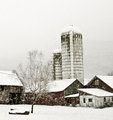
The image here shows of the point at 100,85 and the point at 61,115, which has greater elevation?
the point at 100,85

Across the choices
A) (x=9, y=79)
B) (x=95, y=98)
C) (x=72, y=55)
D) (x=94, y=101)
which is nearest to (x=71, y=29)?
(x=72, y=55)

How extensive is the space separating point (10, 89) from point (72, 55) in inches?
599

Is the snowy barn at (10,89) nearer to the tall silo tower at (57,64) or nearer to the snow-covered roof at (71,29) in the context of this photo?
the tall silo tower at (57,64)

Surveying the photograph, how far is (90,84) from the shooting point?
171 ft

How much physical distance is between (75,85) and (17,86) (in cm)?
1101

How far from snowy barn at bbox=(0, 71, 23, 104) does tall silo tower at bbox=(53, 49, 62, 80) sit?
12754mm

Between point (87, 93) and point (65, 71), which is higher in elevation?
point (65, 71)

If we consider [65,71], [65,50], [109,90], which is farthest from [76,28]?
[109,90]

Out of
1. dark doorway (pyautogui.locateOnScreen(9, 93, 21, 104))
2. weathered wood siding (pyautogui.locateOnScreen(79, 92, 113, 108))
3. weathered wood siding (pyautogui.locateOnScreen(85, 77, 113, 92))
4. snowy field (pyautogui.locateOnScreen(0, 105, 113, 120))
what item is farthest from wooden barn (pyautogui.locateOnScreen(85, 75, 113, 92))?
snowy field (pyautogui.locateOnScreen(0, 105, 113, 120))

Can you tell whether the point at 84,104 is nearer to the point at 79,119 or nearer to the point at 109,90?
the point at 109,90

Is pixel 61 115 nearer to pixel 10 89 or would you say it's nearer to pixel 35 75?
pixel 35 75

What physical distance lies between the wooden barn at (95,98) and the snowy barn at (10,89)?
12.3 metres

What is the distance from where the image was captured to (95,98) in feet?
141

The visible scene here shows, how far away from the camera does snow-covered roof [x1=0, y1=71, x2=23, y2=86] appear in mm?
48987
